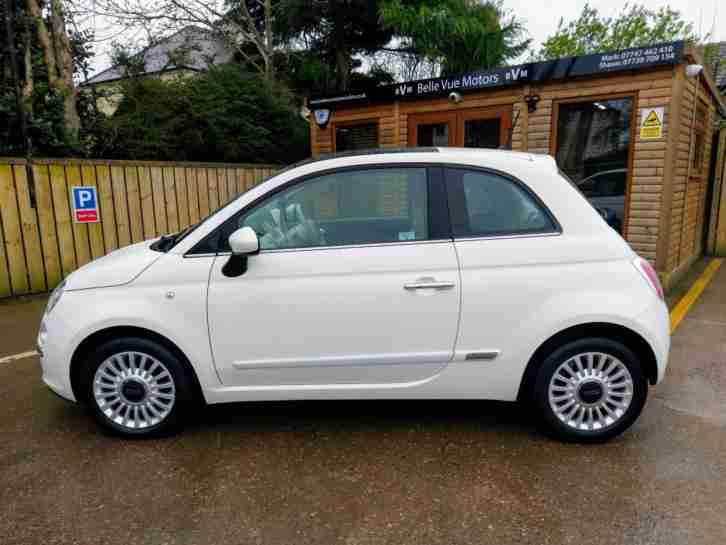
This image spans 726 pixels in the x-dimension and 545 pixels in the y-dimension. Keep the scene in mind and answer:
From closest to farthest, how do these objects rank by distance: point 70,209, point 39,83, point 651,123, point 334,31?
point 651,123 < point 70,209 < point 39,83 < point 334,31

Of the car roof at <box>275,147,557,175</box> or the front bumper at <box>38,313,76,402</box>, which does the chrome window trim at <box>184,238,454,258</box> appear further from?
the front bumper at <box>38,313,76,402</box>

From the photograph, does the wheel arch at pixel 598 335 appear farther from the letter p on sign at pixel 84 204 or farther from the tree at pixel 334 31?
the tree at pixel 334 31

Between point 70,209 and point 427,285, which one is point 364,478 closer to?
point 427,285

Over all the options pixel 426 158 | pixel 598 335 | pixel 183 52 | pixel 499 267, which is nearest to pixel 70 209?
pixel 426 158

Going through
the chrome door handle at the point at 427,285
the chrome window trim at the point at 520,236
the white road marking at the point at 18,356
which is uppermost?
the chrome window trim at the point at 520,236

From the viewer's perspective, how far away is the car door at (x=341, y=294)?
2.88 meters

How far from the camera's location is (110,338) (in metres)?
3.06

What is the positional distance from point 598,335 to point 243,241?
2.02m

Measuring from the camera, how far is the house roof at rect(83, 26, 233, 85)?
13.4 m

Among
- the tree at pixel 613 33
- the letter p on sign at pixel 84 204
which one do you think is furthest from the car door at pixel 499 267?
the tree at pixel 613 33

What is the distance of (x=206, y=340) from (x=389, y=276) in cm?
109

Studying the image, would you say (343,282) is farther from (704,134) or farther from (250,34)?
(250,34)

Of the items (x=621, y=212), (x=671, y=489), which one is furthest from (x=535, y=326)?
(x=621, y=212)

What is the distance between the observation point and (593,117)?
269 inches
